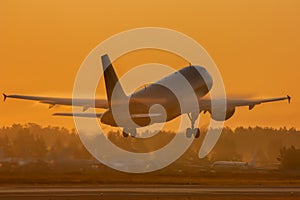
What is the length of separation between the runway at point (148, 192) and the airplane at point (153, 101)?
7.91 metres

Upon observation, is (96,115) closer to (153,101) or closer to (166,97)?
(153,101)

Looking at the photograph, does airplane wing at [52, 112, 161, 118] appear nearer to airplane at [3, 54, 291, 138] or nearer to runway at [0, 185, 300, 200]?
airplane at [3, 54, 291, 138]

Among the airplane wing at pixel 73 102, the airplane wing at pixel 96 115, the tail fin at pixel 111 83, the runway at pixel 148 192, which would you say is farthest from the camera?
the airplane wing at pixel 73 102

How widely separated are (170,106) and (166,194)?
63.6ft

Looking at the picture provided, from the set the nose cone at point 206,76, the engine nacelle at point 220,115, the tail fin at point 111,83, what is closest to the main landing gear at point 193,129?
the engine nacelle at point 220,115

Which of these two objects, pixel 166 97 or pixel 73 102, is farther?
pixel 73 102

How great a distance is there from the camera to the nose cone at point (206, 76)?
111 m

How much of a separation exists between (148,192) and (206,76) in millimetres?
27343

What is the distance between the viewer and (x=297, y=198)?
83438 millimetres

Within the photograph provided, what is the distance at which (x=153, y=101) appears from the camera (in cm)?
10206

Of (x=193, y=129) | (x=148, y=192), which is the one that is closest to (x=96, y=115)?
(x=193, y=129)

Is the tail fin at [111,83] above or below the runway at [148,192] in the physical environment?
above

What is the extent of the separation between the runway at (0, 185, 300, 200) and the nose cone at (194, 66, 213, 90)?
16731 mm

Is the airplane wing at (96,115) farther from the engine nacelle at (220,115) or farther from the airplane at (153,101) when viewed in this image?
the engine nacelle at (220,115)
